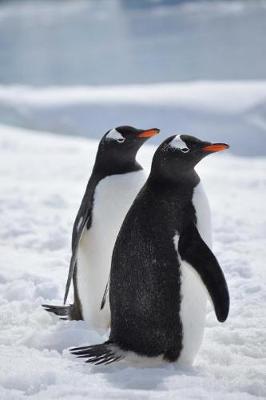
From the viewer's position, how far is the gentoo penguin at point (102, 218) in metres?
2.81

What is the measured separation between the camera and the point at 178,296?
7.52 feet

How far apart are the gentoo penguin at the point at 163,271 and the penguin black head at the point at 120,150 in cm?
48

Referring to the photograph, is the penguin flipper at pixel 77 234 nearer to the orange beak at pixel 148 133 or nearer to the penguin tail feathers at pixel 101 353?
the orange beak at pixel 148 133

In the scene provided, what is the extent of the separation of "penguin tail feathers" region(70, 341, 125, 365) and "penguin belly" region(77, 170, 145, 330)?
476 mm

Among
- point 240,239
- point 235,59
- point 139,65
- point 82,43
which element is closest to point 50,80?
point 139,65

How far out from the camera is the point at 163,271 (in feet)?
7.54

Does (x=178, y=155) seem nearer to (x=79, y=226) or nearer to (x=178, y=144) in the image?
(x=178, y=144)

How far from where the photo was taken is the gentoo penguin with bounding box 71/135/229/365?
229 centimetres

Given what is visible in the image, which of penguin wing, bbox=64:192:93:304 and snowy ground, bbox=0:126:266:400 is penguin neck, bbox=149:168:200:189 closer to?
penguin wing, bbox=64:192:93:304

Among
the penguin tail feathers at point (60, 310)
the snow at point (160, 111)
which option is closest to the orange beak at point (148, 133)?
the penguin tail feathers at point (60, 310)

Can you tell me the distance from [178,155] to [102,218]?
573 millimetres

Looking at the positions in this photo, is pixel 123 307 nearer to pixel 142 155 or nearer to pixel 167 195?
pixel 167 195

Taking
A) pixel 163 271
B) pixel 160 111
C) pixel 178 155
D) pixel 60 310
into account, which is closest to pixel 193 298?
pixel 163 271

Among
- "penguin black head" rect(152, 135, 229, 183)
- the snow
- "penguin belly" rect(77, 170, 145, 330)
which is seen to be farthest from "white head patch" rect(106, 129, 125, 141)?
the snow
